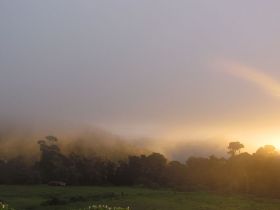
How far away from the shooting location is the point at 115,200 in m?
72.5

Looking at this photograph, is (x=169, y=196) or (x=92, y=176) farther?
(x=92, y=176)

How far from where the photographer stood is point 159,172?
12100 cm

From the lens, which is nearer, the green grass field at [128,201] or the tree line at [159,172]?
the green grass field at [128,201]

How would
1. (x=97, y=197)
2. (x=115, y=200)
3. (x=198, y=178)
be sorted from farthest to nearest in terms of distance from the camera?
(x=198, y=178)
(x=97, y=197)
(x=115, y=200)

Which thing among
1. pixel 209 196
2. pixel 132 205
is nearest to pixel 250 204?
pixel 209 196

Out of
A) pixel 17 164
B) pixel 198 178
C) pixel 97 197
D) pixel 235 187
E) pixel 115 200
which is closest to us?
pixel 115 200

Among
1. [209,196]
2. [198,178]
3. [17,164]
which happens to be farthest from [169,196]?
[17,164]

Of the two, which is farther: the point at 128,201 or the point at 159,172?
the point at 159,172

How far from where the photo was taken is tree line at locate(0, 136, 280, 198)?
102 m

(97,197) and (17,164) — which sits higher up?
(17,164)

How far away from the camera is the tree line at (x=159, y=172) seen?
334 ft

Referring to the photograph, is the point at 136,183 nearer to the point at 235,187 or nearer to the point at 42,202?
the point at 235,187

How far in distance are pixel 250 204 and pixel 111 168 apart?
50518mm

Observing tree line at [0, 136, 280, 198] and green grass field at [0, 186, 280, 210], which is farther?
tree line at [0, 136, 280, 198]
